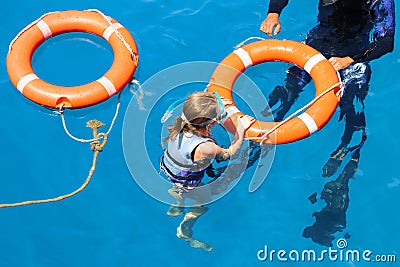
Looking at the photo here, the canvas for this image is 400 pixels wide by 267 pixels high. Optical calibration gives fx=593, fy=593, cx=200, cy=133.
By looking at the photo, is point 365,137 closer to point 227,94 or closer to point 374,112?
point 374,112

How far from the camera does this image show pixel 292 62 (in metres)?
5.29

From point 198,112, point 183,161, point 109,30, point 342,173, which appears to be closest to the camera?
point 198,112

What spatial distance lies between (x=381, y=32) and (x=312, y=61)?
647mm

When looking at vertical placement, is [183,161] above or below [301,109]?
below

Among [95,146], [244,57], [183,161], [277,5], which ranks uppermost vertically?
[277,5]

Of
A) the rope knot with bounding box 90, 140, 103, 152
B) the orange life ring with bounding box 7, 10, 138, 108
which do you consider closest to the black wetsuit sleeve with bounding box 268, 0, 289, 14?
the orange life ring with bounding box 7, 10, 138, 108

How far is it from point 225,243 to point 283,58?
1.72 metres

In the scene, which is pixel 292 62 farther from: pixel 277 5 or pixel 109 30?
pixel 109 30

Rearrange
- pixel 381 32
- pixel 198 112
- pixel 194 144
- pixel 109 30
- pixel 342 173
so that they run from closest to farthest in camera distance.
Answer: pixel 198 112, pixel 194 144, pixel 381 32, pixel 342 173, pixel 109 30

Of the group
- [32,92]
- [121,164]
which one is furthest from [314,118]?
[32,92]

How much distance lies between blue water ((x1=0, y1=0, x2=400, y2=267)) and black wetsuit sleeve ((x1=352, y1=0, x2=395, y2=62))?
2.86 feet

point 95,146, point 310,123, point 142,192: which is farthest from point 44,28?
point 310,123

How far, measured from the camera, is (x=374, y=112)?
5.59 meters

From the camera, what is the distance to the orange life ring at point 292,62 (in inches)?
188
